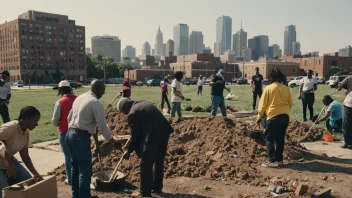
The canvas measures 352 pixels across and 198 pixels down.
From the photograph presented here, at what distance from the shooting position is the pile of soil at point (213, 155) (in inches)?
227

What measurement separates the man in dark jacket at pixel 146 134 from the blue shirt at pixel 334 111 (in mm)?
6124

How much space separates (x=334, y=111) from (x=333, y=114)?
13cm

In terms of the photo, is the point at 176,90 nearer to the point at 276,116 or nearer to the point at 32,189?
the point at 276,116

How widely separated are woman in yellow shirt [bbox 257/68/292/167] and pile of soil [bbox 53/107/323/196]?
1.05ft

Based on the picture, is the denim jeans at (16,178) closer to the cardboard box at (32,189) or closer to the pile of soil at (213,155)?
the cardboard box at (32,189)

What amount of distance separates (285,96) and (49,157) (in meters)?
5.36

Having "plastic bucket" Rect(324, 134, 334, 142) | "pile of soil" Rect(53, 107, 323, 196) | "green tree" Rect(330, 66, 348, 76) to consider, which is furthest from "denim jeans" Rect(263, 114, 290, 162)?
"green tree" Rect(330, 66, 348, 76)

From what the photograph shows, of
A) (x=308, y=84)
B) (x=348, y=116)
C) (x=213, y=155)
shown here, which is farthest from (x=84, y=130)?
(x=308, y=84)

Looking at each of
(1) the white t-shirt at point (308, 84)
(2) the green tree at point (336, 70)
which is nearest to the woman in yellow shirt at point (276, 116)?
(1) the white t-shirt at point (308, 84)

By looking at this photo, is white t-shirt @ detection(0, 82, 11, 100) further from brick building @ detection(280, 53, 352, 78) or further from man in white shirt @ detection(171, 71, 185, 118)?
brick building @ detection(280, 53, 352, 78)

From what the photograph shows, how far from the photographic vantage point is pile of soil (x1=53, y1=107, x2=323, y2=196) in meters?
5.77

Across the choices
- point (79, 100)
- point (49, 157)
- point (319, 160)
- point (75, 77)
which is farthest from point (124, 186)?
point (75, 77)

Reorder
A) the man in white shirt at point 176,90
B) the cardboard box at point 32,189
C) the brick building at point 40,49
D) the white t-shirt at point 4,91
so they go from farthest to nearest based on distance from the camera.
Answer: the brick building at point 40,49 → the man in white shirt at point 176,90 → the white t-shirt at point 4,91 → the cardboard box at point 32,189

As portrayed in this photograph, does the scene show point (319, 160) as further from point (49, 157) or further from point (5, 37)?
point (5, 37)
